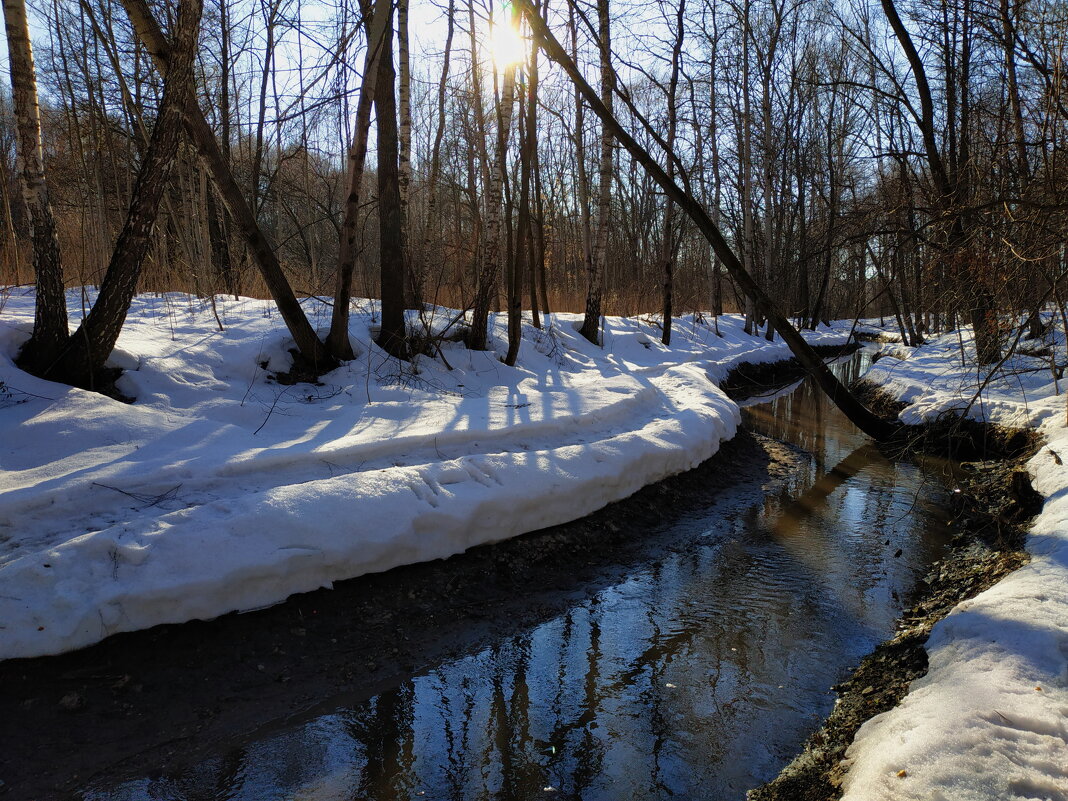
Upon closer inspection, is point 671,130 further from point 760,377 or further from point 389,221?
point 389,221

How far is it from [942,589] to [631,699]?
2.70 meters

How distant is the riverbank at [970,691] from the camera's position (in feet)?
7.67

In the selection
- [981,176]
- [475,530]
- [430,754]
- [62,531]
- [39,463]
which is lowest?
[430,754]

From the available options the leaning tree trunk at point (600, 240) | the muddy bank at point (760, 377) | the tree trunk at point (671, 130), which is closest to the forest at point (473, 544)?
the leaning tree trunk at point (600, 240)

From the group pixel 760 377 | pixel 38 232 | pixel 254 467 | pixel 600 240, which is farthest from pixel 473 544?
pixel 760 377

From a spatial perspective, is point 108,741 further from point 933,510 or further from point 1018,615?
point 933,510

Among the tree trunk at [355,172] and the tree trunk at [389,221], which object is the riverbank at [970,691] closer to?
the tree trunk at [355,172]

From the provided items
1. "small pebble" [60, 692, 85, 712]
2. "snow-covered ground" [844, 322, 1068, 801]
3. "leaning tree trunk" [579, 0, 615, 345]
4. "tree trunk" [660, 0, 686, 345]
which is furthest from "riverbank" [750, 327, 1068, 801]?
"tree trunk" [660, 0, 686, 345]

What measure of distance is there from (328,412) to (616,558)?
114 inches

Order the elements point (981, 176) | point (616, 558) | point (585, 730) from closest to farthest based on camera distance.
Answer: point (585, 730), point (981, 176), point (616, 558)

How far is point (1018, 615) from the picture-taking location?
3334 mm

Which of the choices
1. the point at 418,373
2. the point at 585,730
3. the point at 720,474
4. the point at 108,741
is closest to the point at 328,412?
the point at 418,373

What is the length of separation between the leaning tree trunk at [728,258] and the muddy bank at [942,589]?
34.5 inches

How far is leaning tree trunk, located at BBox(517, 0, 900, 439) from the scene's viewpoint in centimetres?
627
